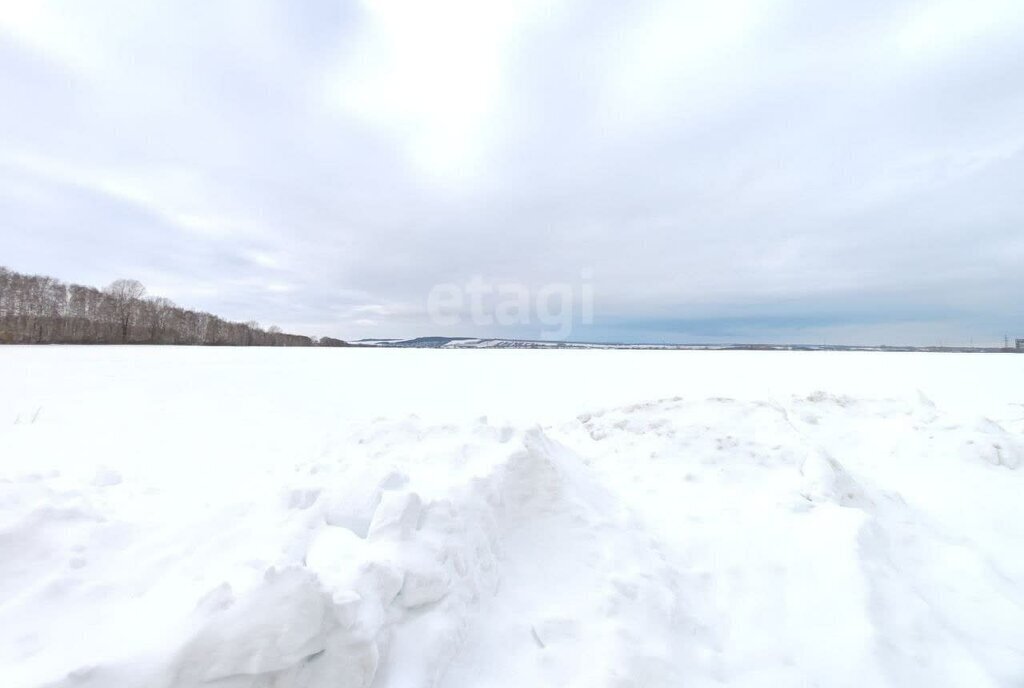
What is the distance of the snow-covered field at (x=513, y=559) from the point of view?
2297 mm

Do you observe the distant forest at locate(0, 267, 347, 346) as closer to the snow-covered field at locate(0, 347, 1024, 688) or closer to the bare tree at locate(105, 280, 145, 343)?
the bare tree at locate(105, 280, 145, 343)

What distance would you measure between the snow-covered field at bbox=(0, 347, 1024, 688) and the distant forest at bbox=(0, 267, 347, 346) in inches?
2248

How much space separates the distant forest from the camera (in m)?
46.9

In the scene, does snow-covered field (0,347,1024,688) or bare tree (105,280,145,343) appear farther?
bare tree (105,280,145,343)

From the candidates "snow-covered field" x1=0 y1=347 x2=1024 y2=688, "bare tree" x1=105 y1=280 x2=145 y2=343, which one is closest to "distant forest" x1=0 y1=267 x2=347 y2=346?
"bare tree" x1=105 y1=280 x2=145 y2=343

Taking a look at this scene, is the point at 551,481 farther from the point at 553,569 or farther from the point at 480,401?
the point at 480,401

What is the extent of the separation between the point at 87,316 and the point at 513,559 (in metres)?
70.2

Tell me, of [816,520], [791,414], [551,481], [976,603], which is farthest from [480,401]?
[976,603]

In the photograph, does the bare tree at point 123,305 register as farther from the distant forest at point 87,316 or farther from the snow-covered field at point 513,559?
the snow-covered field at point 513,559

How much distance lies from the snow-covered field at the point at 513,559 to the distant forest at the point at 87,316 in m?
57.1

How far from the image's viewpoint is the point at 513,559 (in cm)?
362

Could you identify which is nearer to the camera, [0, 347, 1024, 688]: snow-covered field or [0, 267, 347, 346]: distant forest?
[0, 347, 1024, 688]: snow-covered field

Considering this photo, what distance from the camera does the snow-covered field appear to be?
2.30m

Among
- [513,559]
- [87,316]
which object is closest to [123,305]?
[87,316]
